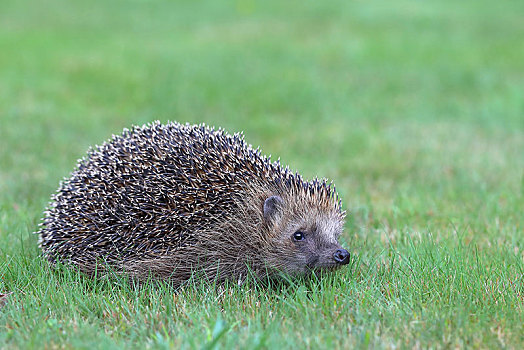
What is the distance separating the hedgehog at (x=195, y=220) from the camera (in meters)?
5.48

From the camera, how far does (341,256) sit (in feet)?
16.9

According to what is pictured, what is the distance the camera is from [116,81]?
49.0ft

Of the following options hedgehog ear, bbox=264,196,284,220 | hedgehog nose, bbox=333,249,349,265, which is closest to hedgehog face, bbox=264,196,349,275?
hedgehog ear, bbox=264,196,284,220

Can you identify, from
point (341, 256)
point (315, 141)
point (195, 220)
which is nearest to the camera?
point (341, 256)

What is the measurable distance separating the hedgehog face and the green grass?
0.21m

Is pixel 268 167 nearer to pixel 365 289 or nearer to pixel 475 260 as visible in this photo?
pixel 365 289

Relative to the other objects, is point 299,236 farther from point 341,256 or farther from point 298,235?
point 341,256

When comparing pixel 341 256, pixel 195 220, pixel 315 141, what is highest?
pixel 315 141

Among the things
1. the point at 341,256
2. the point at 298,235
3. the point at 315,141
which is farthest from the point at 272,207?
the point at 315,141

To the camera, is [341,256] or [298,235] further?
[298,235]

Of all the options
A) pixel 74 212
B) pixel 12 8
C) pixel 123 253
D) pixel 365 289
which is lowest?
pixel 365 289

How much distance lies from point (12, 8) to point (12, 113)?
57.0ft

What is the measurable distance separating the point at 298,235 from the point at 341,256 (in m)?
0.52

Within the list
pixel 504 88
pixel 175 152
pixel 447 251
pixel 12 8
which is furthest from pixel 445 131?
pixel 12 8
